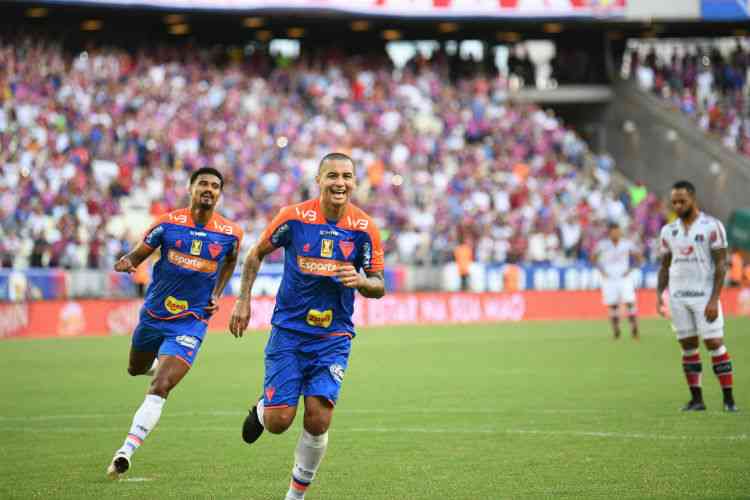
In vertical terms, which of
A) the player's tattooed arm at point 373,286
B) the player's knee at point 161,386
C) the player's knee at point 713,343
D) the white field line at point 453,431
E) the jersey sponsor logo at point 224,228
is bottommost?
the white field line at point 453,431

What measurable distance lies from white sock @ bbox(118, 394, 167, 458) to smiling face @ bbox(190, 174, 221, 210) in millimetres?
1815

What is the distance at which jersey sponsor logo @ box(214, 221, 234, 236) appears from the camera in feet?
38.2

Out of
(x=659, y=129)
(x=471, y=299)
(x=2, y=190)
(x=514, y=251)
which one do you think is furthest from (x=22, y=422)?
(x=659, y=129)

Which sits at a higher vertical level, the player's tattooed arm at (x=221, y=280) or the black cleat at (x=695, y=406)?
the player's tattooed arm at (x=221, y=280)

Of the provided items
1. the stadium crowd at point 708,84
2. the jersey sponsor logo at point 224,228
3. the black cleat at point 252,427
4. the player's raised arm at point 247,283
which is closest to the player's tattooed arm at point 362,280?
the player's raised arm at point 247,283

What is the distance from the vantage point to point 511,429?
13102 millimetres

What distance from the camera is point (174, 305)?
11430 mm

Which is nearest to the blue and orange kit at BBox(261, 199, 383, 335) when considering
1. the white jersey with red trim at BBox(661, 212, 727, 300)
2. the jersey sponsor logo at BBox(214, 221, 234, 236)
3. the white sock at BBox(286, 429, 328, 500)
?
the white sock at BBox(286, 429, 328, 500)

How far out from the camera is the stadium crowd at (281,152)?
32.6 meters

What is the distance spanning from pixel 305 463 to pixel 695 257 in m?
7.09

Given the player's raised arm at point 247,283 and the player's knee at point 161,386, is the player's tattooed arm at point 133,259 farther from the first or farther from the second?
the player's raised arm at point 247,283

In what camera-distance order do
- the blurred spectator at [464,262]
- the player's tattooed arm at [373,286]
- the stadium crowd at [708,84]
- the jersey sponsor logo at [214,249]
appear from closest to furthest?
the player's tattooed arm at [373,286] → the jersey sponsor logo at [214,249] → the blurred spectator at [464,262] → the stadium crowd at [708,84]

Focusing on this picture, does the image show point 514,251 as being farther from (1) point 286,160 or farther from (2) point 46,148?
(2) point 46,148

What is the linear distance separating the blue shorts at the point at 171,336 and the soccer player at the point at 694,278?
572 centimetres
